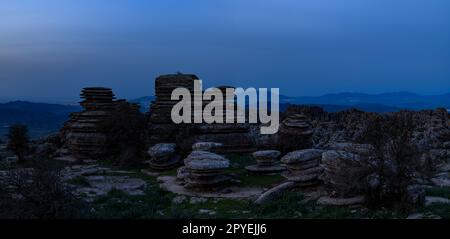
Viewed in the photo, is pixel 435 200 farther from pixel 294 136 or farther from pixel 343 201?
pixel 294 136

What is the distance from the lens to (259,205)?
11.9 meters

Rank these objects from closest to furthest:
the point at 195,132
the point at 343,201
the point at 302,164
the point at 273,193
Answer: the point at 343,201
the point at 273,193
the point at 302,164
the point at 195,132

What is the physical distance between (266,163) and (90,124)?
9.96m

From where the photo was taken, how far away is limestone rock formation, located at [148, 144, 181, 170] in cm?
1819

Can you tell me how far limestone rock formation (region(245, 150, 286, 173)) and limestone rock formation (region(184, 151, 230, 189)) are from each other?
59.2 inches

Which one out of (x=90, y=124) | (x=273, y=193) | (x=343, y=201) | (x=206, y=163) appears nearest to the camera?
(x=343, y=201)

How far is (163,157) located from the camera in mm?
18328

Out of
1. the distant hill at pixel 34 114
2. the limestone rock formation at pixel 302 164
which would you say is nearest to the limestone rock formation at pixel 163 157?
the limestone rock formation at pixel 302 164

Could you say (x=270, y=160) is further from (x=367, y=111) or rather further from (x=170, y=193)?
(x=367, y=111)

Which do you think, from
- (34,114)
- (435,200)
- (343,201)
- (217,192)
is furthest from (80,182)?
(34,114)

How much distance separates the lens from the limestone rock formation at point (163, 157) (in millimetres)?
18188

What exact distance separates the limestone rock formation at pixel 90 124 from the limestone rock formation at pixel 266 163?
8559mm

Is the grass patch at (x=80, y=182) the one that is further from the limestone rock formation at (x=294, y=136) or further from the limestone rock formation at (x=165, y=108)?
the limestone rock formation at (x=294, y=136)

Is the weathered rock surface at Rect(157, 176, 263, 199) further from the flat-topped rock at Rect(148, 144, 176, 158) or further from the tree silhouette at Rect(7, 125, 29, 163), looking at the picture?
the tree silhouette at Rect(7, 125, 29, 163)
